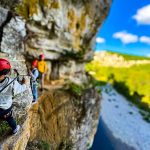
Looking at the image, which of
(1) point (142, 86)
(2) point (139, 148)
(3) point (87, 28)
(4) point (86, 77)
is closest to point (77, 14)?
(3) point (87, 28)

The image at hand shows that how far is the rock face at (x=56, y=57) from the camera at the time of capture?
41.3ft

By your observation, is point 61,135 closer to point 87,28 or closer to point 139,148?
point 87,28

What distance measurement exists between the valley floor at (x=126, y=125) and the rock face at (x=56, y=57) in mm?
8379

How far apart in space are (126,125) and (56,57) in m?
19.6

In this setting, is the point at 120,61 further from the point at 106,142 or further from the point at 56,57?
the point at 56,57

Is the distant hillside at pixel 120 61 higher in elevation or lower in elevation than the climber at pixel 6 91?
lower

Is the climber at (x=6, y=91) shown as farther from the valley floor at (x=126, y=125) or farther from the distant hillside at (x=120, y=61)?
the distant hillside at (x=120, y=61)

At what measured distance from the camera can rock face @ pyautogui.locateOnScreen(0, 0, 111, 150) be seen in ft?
41.3

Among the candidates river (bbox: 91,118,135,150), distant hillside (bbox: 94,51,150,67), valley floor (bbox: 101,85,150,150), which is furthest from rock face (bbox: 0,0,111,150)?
distant hillside (bbox: 94,51,150,67)

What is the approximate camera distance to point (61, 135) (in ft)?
50.0

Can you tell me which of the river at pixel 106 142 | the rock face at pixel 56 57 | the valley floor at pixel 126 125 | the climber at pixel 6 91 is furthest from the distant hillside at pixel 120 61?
the climber at pixel 6 91

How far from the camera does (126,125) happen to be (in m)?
38.0

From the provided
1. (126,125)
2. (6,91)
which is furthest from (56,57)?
(126,125)

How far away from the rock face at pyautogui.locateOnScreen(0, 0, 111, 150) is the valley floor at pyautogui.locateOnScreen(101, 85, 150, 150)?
8379mm
